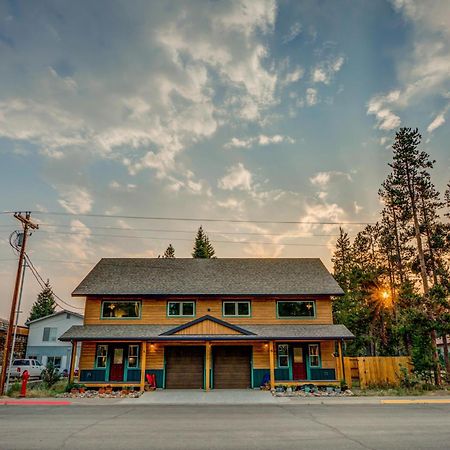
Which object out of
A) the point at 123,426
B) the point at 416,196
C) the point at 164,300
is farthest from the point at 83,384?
the point at 416,196

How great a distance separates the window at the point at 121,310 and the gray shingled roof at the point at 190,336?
30.7 inches

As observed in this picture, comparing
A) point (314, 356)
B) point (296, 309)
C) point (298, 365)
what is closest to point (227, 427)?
point (298, 365)

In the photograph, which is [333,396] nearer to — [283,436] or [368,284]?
[283,436]

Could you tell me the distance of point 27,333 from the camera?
43688 mm

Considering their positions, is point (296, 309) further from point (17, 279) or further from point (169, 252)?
point (169, 252)

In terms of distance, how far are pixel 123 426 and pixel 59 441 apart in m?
2.63

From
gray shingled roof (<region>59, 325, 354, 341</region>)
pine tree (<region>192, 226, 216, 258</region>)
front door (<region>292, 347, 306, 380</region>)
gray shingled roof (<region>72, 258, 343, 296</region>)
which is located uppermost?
pine tree (<region>192, 226, 216, 258</region>)

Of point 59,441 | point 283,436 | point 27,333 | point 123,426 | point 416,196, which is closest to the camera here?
point 59,441

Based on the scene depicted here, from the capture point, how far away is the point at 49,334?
43844 millimetres

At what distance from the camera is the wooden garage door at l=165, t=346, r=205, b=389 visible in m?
24.1

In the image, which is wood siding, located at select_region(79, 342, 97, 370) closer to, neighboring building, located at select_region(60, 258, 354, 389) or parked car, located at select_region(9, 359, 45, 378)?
neighboring building, located at select_region(60, 258, 354, 389)

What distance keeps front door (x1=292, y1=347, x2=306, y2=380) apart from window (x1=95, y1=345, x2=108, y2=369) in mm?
11869

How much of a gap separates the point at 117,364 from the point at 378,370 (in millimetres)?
16039

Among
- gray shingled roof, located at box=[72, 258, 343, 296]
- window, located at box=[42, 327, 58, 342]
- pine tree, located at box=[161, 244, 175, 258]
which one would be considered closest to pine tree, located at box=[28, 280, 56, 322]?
pine tree, located at box=[161, 244, 175, 258]
